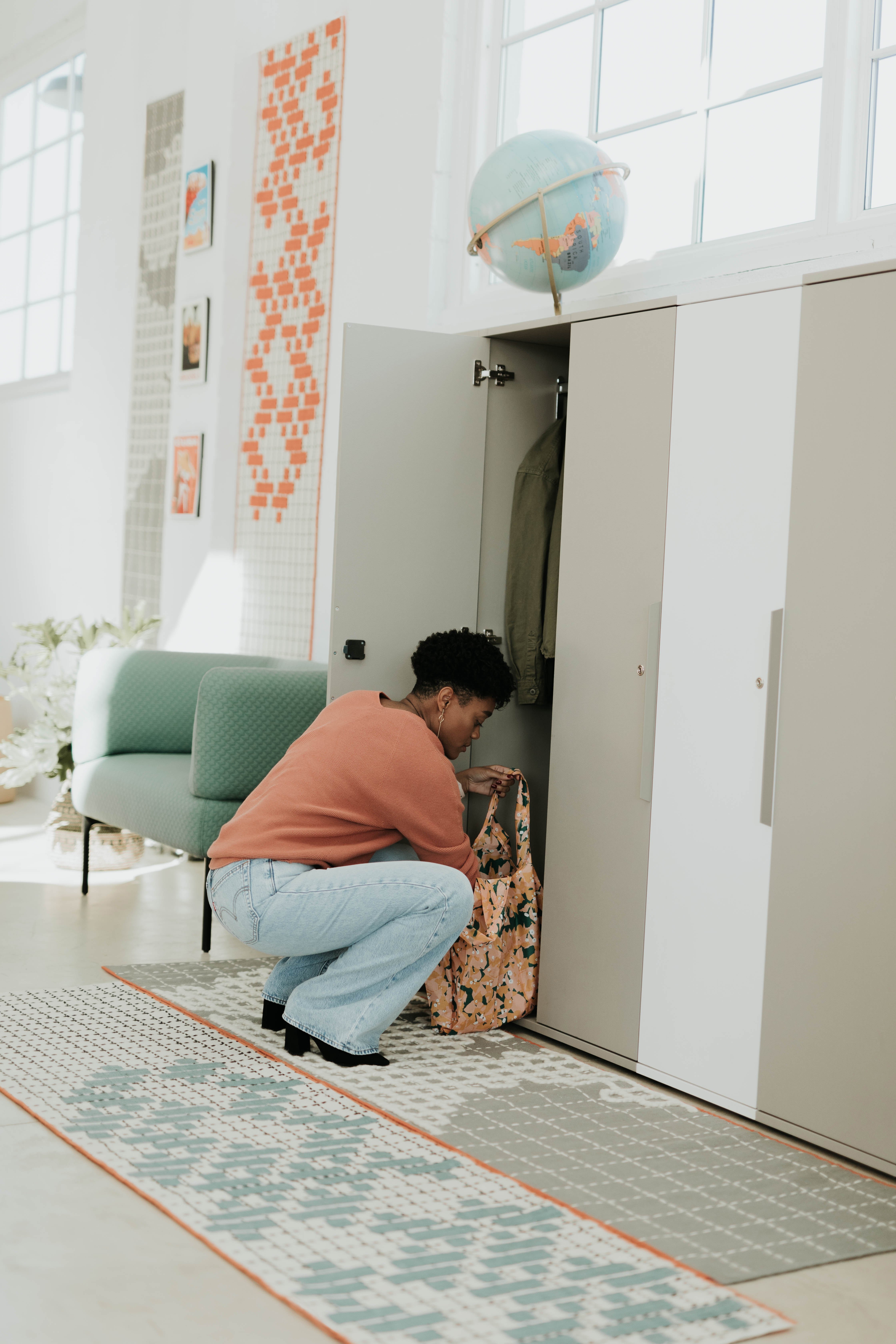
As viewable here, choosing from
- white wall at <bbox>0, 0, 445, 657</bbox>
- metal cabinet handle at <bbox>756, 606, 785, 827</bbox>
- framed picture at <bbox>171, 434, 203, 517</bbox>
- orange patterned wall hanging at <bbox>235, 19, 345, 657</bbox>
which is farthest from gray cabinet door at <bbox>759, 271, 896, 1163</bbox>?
framed picture at <bbox>171, 434, 203, 517</bbox>

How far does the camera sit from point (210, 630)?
5.12 m

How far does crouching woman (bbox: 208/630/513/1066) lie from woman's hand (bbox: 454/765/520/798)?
0.89 ft

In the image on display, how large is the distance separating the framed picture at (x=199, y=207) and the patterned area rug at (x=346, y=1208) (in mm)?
3413

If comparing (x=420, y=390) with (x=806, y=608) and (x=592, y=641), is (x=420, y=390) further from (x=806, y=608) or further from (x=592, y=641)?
(x=806, y=608)

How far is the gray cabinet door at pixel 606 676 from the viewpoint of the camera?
271cm

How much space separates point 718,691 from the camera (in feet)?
8.44

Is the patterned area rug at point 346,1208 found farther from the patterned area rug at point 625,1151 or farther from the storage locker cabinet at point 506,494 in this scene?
the storage locker cabinet at point 506,494

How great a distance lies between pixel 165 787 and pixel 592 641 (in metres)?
1.51

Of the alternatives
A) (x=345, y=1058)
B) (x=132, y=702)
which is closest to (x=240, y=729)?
(x=132, y=702)

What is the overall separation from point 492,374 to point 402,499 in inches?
14.8

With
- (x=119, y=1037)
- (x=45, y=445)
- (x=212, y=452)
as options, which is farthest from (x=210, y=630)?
(x=119, y=1037)

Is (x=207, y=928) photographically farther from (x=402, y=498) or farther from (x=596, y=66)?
(x=596, y=66)

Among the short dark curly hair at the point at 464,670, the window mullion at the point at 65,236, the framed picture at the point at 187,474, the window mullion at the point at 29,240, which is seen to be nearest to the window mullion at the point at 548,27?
the framed picture at the point at 187,474

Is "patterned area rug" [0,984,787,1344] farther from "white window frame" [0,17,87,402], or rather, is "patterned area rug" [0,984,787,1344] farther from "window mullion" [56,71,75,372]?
"window mullion" [56,71,75,372]
